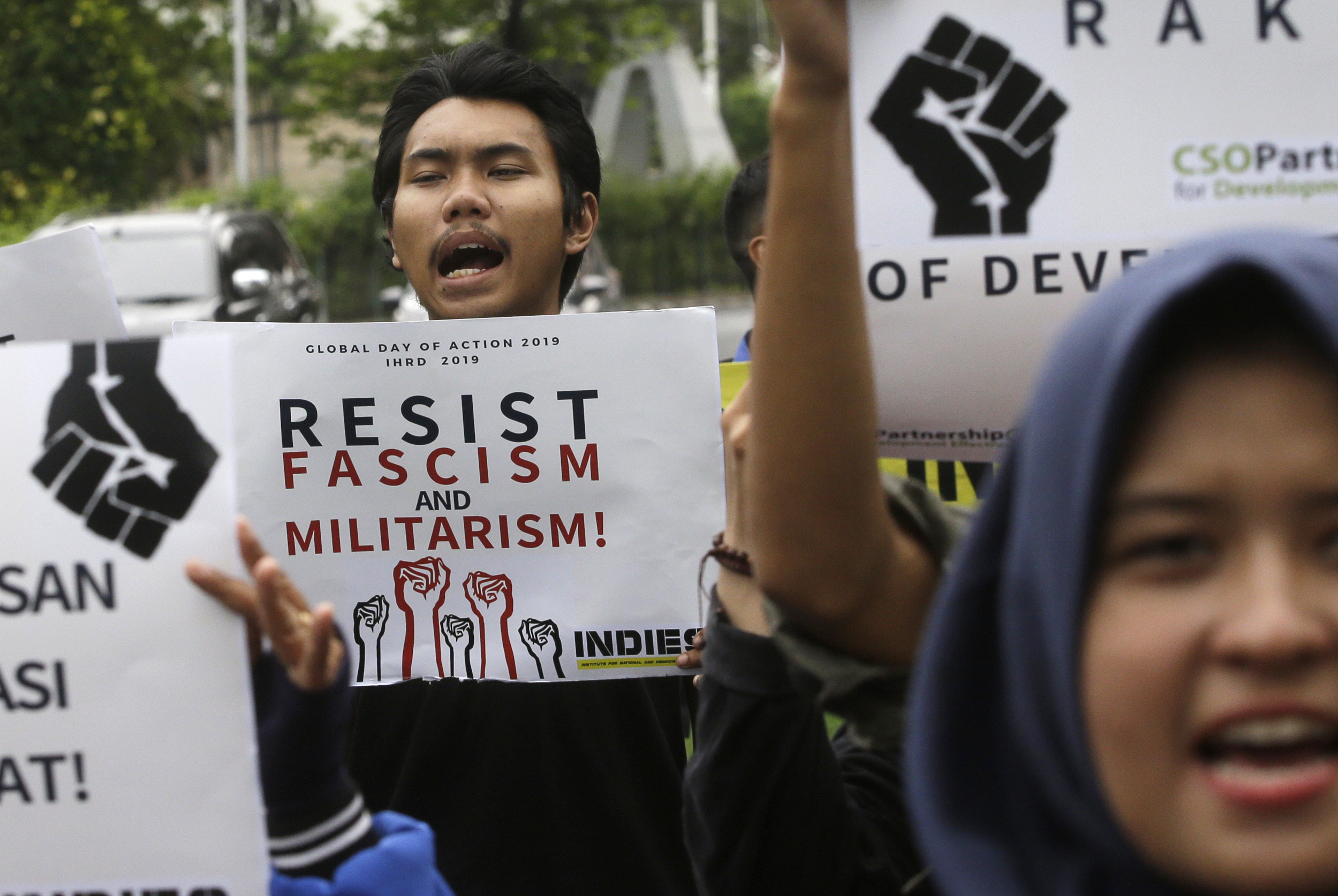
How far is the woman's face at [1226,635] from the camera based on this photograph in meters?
1.03

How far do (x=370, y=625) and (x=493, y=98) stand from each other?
980mm

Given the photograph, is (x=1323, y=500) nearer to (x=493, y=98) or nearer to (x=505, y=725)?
(x=505, y=725)

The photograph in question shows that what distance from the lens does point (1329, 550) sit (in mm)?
1067

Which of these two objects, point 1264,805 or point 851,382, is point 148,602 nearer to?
point 851,382

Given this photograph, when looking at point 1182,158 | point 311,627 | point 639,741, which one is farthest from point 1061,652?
point 639,741

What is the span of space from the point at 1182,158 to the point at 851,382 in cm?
75

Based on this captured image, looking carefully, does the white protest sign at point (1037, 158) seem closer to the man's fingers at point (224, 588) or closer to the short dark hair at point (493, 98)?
the man's fingers at point (224, 588)

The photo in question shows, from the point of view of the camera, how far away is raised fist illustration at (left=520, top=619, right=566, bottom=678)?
244 cm

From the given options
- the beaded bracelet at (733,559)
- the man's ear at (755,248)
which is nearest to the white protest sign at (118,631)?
the beaded bracelet at (733,559)

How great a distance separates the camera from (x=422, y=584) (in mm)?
2473

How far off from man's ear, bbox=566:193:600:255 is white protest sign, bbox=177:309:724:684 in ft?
1.12

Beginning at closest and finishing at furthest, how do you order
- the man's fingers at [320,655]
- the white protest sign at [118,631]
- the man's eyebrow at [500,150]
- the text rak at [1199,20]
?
the man's fingers at [320,655], the white protest sign at [118,631], the text rak at [1199,20], the man's eyebrow at [500,150]

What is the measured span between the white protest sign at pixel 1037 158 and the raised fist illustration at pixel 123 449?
2.60 ft

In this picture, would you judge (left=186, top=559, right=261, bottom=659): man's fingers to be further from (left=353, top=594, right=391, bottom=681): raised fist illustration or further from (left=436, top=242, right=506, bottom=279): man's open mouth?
(left=436, top=242, right=506, bottom=279): man's open mouth
